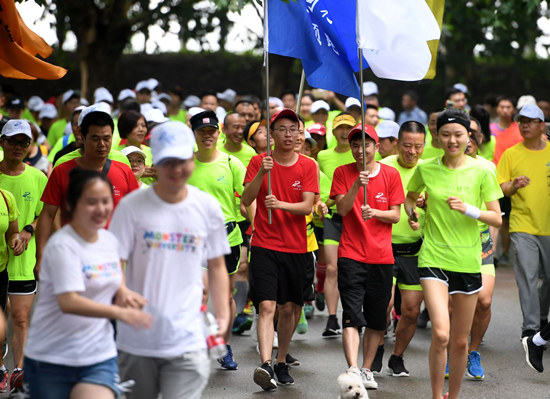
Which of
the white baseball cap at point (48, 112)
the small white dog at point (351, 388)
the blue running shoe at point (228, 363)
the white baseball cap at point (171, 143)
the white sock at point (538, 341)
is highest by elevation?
the white baseball cap at point (171, 143)

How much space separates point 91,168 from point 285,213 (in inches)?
76.3

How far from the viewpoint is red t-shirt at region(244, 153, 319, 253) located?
8227 mm

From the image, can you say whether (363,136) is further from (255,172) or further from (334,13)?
(334,13)

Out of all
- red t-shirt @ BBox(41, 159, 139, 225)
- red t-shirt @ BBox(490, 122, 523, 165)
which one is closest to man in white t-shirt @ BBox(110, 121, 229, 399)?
red t-shirt @ BBox(41, 159, 139, 225)

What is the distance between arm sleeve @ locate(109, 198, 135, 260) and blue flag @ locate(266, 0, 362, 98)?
415cm

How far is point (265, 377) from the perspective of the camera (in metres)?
7.83

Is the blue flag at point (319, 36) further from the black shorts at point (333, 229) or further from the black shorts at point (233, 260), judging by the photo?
the black shorts at point (333, 229)

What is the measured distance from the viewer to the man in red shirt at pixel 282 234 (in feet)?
26.7

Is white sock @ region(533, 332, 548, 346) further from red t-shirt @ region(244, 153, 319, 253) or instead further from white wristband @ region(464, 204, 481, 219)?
red t-shirt @ region(244, 153, 319, 253)

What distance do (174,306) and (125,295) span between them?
27cm

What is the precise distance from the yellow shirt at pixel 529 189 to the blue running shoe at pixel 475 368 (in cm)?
174

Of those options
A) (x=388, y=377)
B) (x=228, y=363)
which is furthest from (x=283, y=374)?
(x=388, y=377)

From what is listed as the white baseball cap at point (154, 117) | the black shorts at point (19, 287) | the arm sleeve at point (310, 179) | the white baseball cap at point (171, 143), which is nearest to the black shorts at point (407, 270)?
the arm sleeve at point (310, 179)

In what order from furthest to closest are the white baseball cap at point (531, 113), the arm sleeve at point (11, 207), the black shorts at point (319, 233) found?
the black shorts at point (319, 233) < the white baseball cap at point (531, 113) < the arm sleeve at point (11, 207)
